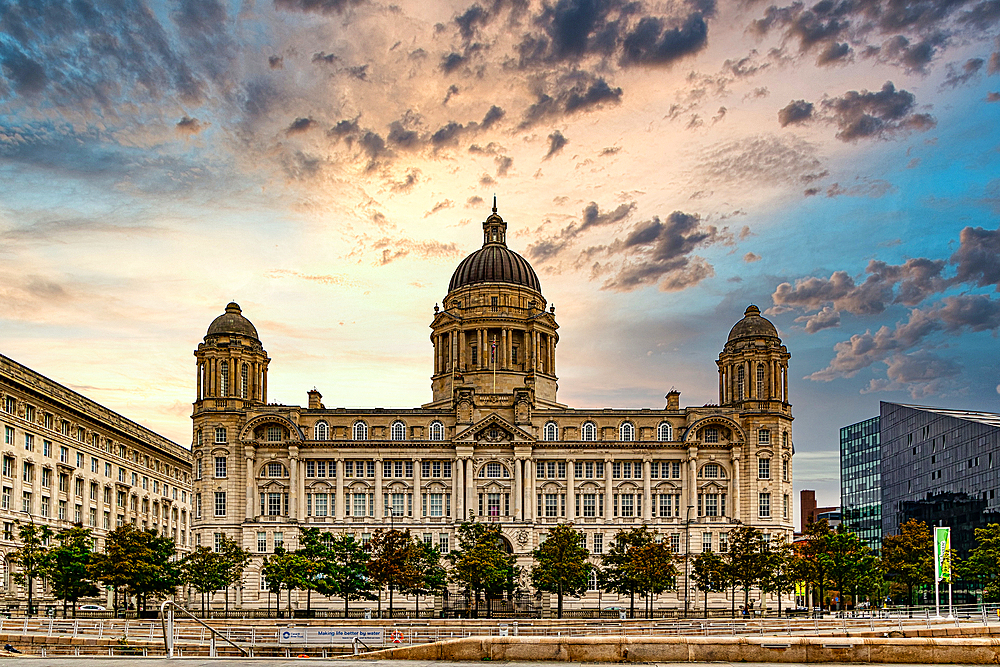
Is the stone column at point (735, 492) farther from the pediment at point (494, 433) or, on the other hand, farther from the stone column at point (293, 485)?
the stone column at point (293, 485)

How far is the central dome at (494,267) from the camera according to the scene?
15812 centimetres

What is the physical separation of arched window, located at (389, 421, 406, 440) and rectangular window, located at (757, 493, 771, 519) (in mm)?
41441

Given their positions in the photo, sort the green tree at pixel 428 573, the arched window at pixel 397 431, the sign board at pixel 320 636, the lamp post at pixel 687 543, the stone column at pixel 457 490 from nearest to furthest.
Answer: the sign board at pixel 320 636 → the green tree at pixel 428 573 → the lamp post at pixel 687 543 → the stone column at pixel 457 490 → the arched window at pixel 397 431

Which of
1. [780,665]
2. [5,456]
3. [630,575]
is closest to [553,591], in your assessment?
[630,575]

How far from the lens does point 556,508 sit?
136 m

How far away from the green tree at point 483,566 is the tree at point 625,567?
9.01m

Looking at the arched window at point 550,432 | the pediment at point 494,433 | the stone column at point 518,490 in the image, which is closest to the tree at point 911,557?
the arched window at point 550,432

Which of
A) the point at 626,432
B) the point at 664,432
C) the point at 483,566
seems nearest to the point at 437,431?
the point at 626,432

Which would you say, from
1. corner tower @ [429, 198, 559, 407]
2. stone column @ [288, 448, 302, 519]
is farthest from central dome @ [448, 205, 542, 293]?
stone column @ [288, 448, 302, 519]

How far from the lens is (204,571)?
11212cm

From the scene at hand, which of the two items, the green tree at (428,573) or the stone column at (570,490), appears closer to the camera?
the green tree at (428,573)

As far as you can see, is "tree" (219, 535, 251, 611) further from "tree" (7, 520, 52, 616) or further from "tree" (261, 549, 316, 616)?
"tree" (7, 520, 52, 616)

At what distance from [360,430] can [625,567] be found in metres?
39.7

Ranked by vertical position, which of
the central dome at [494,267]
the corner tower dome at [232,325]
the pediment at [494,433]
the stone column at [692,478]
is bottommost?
the stone column at [692,478]
